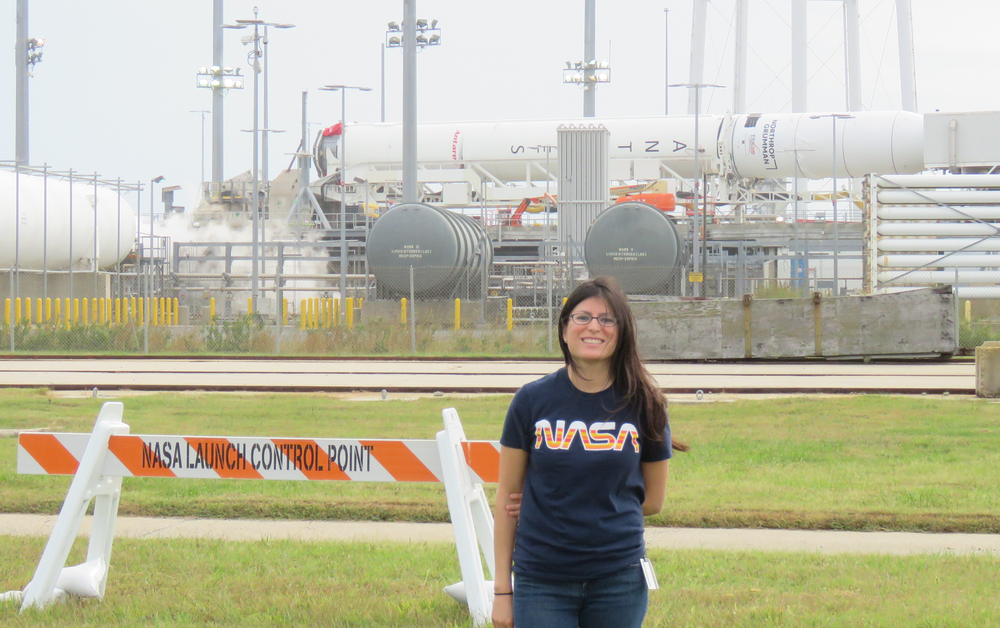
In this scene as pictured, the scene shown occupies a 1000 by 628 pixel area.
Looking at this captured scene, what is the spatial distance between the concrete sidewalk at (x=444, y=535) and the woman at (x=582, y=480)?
3.46 metres

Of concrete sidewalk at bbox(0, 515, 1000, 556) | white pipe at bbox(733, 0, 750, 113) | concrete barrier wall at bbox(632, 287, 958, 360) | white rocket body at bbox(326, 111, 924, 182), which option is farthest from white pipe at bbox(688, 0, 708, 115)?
concrete sidewalk at bbox(0, 515, 1000, 556)

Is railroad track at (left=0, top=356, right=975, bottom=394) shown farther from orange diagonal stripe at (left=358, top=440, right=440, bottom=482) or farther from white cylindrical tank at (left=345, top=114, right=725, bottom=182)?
white cylindrical tank at (left=345, top=114, right=725, bottom=182)

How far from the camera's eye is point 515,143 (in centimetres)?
4712

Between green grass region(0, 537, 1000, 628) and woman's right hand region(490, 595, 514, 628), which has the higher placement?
woman's right hand region(490, 595, 514, 628)

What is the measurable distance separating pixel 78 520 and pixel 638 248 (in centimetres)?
2616

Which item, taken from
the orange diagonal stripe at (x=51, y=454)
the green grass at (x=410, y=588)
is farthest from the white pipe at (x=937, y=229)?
the orange diagonal stripe at (x=51, y=454)

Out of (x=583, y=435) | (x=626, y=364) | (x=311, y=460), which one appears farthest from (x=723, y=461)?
(x=583, y=435)

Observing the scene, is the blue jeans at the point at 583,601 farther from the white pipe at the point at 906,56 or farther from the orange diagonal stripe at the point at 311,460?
the white pipe at the point at 906,56

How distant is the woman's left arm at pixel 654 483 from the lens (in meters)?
3.39

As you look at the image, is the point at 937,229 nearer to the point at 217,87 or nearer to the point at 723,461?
the point at 723,461

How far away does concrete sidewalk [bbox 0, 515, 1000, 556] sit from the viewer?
6590 mm

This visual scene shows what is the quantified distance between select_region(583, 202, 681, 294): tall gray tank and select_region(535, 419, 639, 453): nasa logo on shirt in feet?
89.2

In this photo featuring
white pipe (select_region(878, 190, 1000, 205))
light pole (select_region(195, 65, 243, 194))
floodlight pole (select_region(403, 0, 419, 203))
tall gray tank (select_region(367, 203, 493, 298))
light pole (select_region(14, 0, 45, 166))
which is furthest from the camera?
light pole (select_region(195, 65, 243, 194))

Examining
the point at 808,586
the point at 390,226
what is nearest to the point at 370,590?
the point at 808,586
